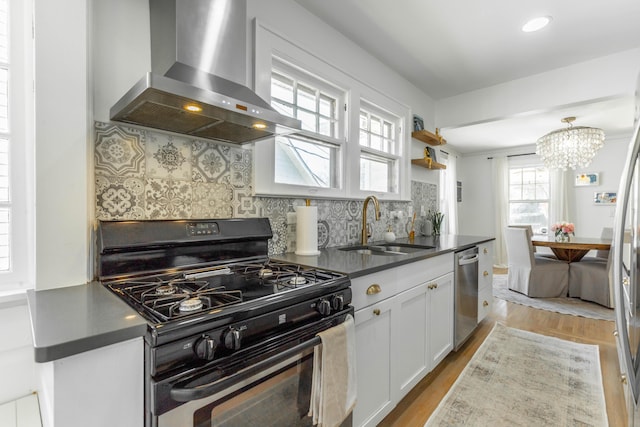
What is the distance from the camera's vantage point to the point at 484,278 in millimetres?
2875

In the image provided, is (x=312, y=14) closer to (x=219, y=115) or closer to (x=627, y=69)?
(x=219, y=115)

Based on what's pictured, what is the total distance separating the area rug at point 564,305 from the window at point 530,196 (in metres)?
2.34

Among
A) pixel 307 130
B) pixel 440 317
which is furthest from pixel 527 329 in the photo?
pixel 307 130

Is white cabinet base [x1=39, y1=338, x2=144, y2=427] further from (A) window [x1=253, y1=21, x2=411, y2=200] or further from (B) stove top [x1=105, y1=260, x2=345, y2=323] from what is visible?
(A) window [x1=253, y1=21, x2=411, y2=200]

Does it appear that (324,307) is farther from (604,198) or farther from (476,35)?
(604,198)

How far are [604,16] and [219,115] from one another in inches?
106

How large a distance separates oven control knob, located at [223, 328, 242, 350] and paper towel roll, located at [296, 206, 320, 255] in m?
0.99

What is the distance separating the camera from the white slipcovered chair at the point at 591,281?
11.9 feet

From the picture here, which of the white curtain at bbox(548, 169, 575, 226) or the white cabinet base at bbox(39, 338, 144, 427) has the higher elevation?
the white curtain at bbox(548, 169, 575, 226)

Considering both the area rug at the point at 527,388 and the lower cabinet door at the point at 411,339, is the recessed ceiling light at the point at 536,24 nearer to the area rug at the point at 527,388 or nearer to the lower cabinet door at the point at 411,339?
the lower cabinet door at the point at 411,339

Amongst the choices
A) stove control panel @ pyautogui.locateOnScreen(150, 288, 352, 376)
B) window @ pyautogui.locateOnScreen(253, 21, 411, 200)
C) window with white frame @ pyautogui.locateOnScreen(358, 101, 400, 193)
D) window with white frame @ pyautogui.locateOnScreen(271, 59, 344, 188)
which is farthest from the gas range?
window with white frame @ pyautogui.locateOnScreen(358, 101, 400, 193)

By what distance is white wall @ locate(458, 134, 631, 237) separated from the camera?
5.08 meters

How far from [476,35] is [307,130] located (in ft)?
5.02

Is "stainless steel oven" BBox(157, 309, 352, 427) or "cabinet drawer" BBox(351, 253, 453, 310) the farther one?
"cabinet drawer" BBox(351, 253, 453, 310)
